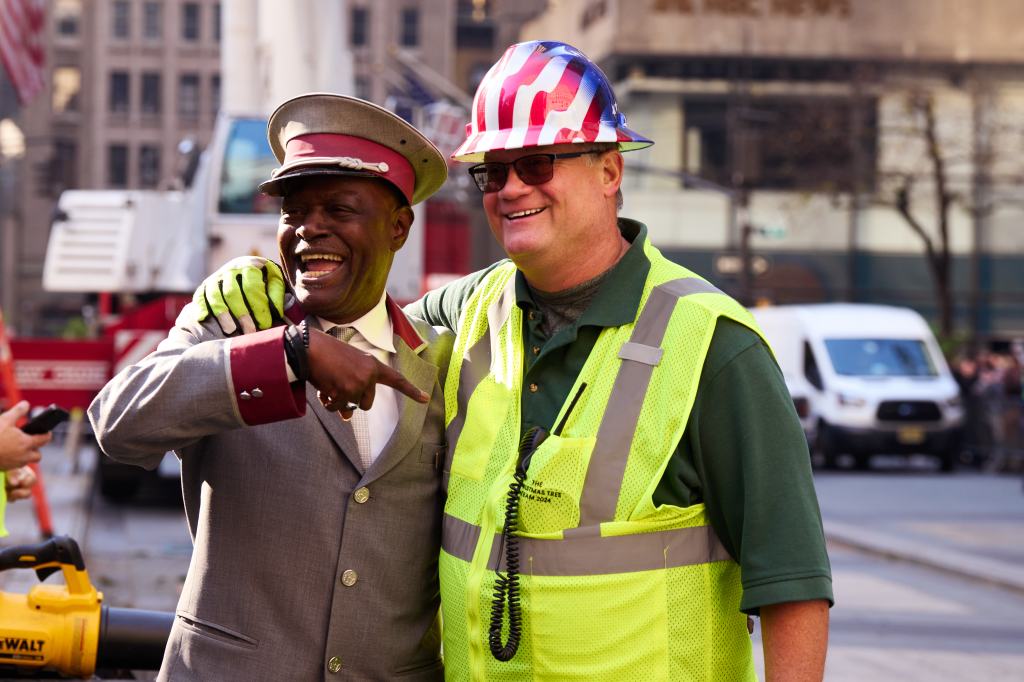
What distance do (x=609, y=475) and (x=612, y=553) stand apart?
0.14 metres

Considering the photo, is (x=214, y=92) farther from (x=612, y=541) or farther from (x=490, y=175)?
(x=612, y=541)

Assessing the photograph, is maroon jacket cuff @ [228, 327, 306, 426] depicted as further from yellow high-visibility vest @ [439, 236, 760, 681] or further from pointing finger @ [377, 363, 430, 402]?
yellow high-visibility vest @ [439, 236, 760, 681]

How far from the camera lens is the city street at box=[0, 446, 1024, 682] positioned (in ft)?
29.5

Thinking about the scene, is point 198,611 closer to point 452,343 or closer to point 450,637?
point 450,637

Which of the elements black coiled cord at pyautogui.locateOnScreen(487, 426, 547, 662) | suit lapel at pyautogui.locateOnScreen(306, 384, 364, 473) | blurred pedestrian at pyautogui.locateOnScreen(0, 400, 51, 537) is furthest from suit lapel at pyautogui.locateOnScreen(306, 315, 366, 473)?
blurred pedestrian at pyautogui.locateOnScreen(0, 400, 51, 537)

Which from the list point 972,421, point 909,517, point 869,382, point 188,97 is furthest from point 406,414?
point 188,97

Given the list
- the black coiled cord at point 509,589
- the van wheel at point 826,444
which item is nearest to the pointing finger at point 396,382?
the black coiled cord at point 509,589

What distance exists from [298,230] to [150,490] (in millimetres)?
14736

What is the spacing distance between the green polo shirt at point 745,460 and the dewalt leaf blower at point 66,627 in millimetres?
1362

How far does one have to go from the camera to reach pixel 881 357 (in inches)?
1011

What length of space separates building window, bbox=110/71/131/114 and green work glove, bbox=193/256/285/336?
259 feet

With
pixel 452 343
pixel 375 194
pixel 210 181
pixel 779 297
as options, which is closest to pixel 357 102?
pixel 375 194

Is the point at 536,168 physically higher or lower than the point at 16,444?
higher

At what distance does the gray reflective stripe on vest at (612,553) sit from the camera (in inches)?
119
